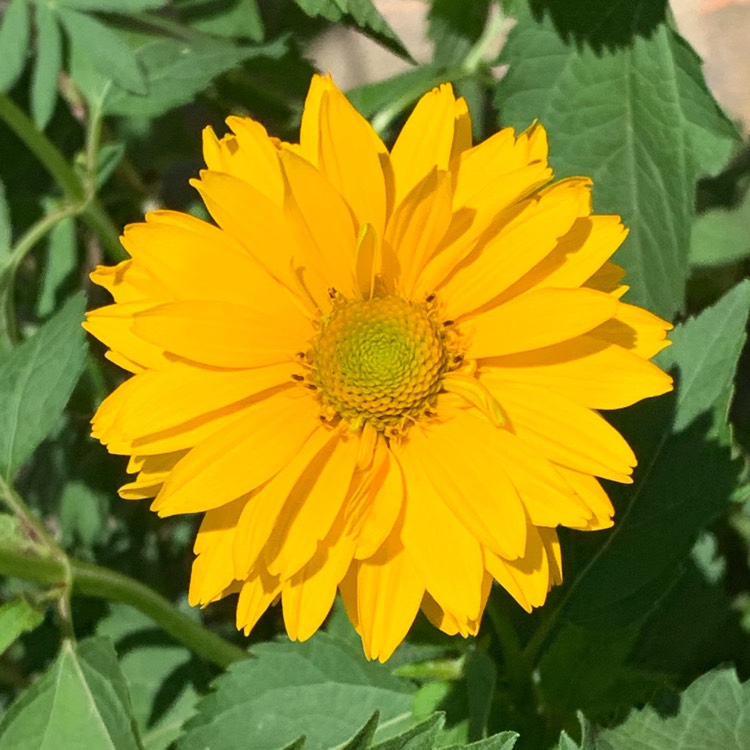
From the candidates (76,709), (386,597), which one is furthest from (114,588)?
(386,597)

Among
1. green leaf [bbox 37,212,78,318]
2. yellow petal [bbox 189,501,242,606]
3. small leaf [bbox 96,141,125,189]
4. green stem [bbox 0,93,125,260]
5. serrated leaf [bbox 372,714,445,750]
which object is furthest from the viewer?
green leaf [bbox 37,212,78,318]

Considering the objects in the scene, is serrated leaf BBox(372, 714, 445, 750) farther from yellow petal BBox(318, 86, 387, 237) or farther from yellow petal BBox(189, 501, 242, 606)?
yellow petal BBox(318, 86, 387, 237)

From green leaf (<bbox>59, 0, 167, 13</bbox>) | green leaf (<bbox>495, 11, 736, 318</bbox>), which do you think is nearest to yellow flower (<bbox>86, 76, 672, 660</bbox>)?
green leaf (<bbox>495, 11, 736, 318</bbox>)

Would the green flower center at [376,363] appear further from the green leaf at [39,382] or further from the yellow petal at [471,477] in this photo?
the green leaf at [39,382]

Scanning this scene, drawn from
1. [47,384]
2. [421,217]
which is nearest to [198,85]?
[47,384]

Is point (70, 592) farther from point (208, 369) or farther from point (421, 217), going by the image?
point (421, 217)

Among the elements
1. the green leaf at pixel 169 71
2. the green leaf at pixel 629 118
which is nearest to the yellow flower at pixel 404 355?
the green leaf at pixel 629 118

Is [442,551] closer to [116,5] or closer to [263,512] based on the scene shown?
[263,512]
